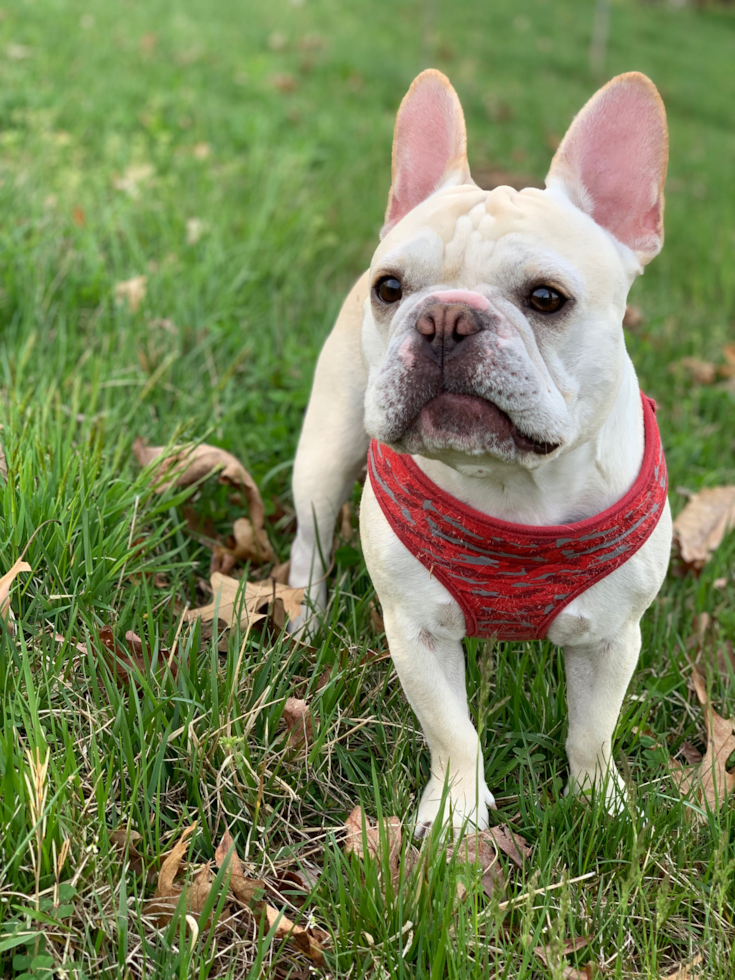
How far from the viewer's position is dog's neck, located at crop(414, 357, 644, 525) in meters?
2.08

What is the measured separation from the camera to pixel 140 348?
3689 millimetres

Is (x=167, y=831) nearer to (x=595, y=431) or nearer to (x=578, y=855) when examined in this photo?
(x=578, y=855)

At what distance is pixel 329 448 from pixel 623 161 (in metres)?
1.18

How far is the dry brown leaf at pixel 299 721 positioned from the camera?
7.32 feet

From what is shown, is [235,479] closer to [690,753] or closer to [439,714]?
[439,714]

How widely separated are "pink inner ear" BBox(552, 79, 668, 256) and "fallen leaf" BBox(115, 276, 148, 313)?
2268mm

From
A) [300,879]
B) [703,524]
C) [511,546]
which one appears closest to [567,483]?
[511,546]

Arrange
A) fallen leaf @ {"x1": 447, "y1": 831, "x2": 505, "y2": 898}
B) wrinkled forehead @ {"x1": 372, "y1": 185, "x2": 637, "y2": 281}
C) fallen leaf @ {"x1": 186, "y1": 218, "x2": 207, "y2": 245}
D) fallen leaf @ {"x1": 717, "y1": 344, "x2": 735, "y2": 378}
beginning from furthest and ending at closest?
fallen leaf @ {"x1": 717, "y1": 344, "x2": 735, "y2": 378}, fallen leaf @ {"x1": 186, "y1": 218, "x2": 207, "y2": 245}, fallen leaf @ {"x1": 447, "y1": 831, "x2": 505, "y2": 898}, wrinkled forehead @ {"x1": 372, "y1": 185, "x2": 637, "y2": 281}

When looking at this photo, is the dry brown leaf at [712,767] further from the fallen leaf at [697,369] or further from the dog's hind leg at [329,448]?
the fallen leaf at [697,369]

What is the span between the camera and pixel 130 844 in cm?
190

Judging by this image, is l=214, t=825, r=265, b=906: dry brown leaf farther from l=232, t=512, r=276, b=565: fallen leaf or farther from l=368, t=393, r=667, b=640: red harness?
l=232, t=512, r=276, b=565: fallen leaf

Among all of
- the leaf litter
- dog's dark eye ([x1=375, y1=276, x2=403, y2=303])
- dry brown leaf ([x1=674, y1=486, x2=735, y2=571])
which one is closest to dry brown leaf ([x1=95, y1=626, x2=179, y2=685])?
the leaf litter

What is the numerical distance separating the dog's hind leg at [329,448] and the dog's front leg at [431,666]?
485 millimetres

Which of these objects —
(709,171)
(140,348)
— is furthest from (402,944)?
(709,171)
